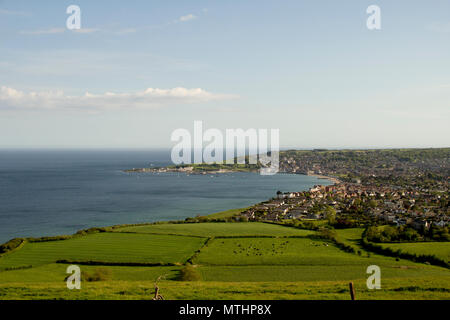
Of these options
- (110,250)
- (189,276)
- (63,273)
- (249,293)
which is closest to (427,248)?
(189,276)

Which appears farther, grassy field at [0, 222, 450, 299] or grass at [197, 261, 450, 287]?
grass at [197, 261, 450, 287]

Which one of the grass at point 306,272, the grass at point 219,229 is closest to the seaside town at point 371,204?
the grass at point 219,229

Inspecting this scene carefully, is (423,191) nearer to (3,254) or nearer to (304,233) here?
(304,233)

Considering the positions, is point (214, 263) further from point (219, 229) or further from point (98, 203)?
point (98, 203)

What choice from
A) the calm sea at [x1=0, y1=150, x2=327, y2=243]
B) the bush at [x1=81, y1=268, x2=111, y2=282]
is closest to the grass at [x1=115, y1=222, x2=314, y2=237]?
the calm sea at [x1=0, y1=150, x2=327, y2=243]

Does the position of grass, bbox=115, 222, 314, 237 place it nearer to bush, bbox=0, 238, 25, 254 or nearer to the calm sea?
bush, bbox=0, 238, 25, 254

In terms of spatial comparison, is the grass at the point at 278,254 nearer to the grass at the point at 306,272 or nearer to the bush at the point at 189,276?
the grass at the point at 306,272
